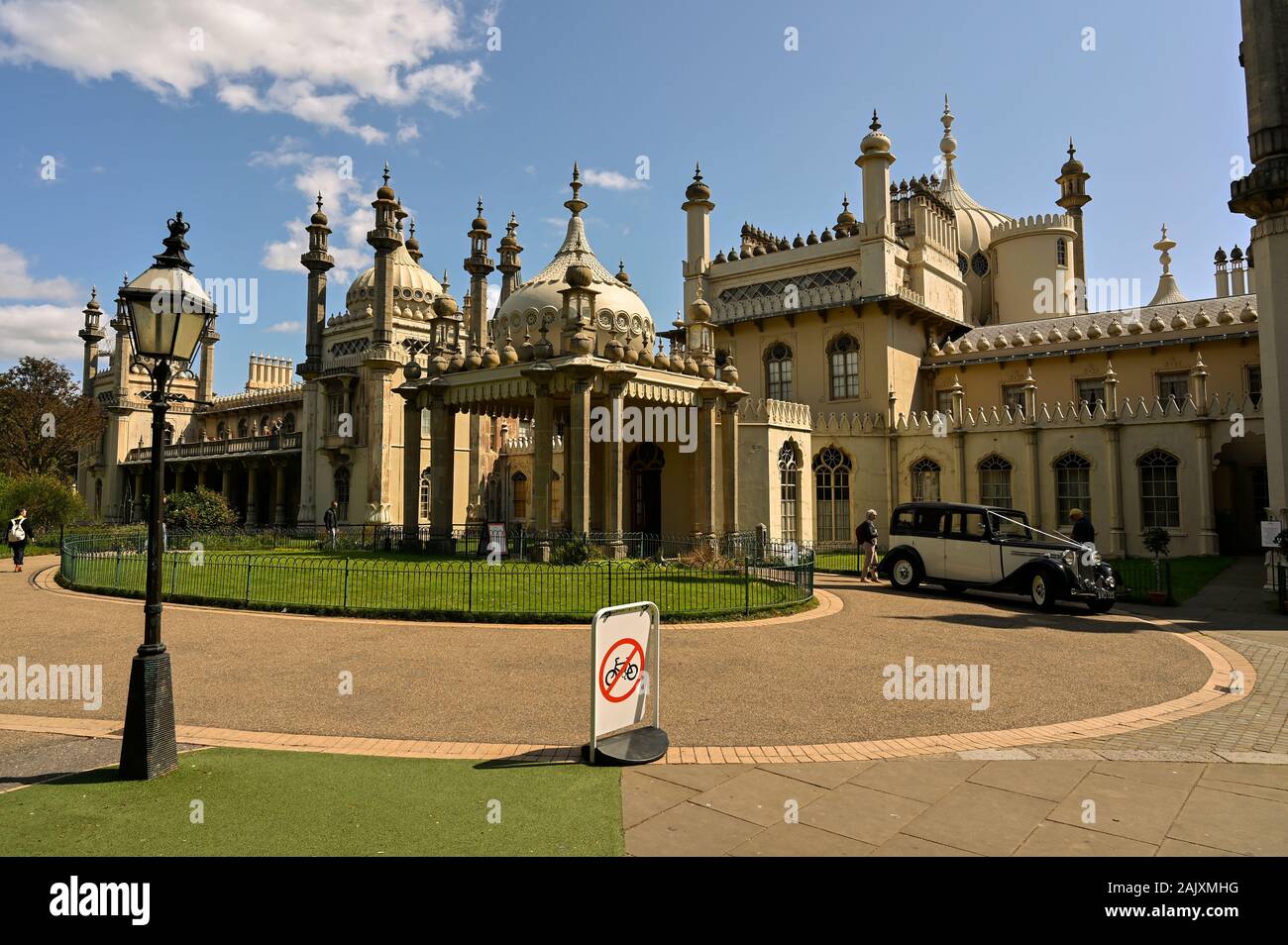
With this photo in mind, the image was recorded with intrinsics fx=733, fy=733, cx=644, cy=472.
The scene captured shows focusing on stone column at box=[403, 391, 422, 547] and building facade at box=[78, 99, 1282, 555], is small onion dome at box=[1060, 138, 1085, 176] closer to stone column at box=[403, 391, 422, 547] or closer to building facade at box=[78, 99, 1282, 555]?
building facade at box=[78, 99, 1282, 555]

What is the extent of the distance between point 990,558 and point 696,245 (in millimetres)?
23663

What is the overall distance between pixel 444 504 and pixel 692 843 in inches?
757

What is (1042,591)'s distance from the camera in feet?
48.1

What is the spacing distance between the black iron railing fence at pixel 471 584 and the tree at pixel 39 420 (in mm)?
28951

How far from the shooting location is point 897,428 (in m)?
29.5

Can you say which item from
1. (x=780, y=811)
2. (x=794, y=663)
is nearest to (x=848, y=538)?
(x=794, y=663)

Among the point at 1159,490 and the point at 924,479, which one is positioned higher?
the point at 924,479

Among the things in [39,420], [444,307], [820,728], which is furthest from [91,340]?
[820,728]

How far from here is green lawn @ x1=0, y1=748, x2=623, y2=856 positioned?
4.21 metres

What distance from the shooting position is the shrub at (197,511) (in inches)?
1172

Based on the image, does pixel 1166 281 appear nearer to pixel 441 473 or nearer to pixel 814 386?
pixel 814 386

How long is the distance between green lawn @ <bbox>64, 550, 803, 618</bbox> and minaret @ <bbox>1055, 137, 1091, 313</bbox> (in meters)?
33.0

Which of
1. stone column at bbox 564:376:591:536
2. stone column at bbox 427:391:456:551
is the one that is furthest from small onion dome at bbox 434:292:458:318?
stone column at bbox 564:376:591:536
